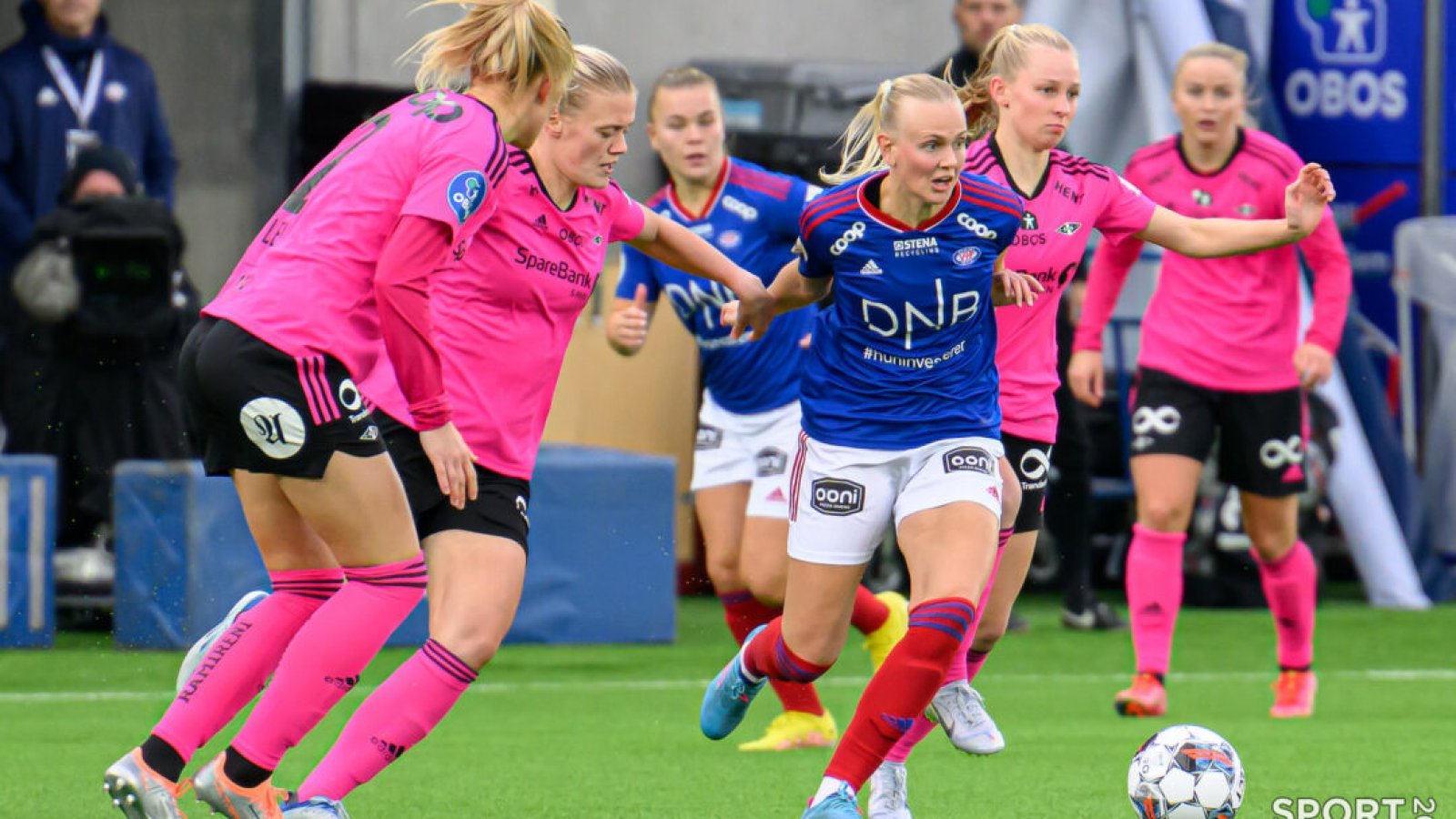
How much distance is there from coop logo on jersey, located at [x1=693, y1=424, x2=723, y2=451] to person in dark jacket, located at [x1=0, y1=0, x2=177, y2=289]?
159 inches

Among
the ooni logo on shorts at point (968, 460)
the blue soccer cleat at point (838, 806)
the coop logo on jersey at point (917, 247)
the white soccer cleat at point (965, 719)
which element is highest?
the coop logo on jersey at point (917, 247)

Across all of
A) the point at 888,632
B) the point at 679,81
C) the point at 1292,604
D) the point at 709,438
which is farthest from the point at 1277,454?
the point at 679,81

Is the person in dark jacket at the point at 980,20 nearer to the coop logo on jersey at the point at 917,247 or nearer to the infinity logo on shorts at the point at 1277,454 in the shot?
the infinity logo on shorts at the point at 1277,454

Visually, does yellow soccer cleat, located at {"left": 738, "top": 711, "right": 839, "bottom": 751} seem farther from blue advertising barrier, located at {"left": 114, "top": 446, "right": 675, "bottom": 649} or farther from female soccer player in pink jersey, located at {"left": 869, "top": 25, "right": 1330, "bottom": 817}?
blue advertising barrier, located at {"left": 114, "top": 446, "right": 675, "bottom": 649}

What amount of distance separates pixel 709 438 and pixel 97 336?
12.3ft

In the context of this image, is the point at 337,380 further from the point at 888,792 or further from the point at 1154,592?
the point at 1154,592

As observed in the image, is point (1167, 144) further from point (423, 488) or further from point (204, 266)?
point (204, 266)

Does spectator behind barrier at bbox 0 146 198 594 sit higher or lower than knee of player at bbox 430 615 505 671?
lower

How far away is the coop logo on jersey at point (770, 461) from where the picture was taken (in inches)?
276

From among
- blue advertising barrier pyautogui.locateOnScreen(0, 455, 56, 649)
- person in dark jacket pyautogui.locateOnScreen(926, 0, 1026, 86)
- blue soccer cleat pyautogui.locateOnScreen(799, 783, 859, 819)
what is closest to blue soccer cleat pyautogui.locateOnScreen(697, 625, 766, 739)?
blue soccer cleat pyautogui.locateOnScreen(799, 783, 859, 819)

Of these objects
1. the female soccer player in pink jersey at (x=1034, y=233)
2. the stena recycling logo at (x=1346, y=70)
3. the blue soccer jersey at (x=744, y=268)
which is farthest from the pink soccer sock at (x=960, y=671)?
the stena recycling logo at (x=1346, y=70)

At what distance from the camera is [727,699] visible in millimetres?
5883

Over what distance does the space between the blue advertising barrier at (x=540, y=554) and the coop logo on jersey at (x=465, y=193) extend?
4667mm

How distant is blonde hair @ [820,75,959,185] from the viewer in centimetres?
530
